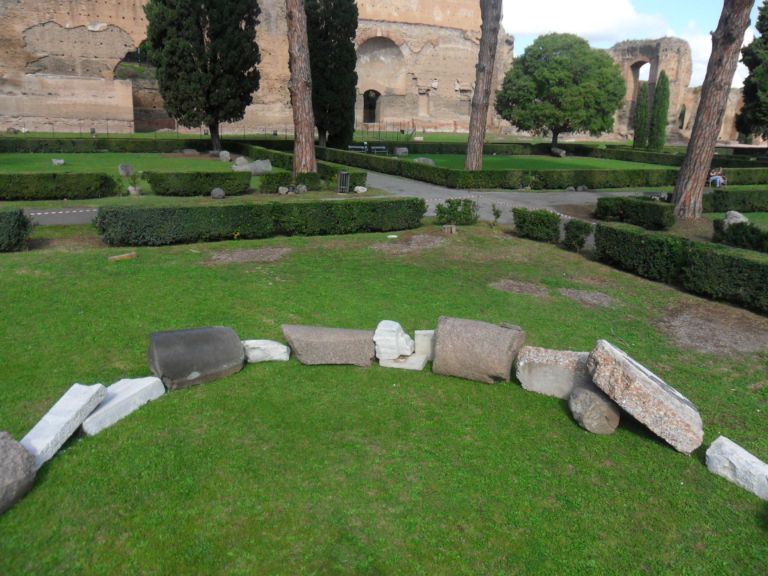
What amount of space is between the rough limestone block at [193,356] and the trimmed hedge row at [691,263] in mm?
6466

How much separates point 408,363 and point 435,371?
0.92 feet

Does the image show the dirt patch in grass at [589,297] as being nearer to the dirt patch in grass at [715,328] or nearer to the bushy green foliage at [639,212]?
the dirt patch in grass at [715,328]

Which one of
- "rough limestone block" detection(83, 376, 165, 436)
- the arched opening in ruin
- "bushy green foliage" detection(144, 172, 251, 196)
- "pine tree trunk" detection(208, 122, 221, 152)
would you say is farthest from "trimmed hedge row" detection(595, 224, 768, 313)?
the arched opening in ruin

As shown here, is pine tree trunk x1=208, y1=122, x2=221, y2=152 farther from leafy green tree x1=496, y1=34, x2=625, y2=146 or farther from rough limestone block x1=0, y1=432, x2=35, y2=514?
rough limestone block x1=0, y1=432, x2=35, y2=514

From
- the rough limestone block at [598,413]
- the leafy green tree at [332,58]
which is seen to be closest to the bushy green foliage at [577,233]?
the rough limestone block at [598,413]

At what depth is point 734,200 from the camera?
16984 millimetres

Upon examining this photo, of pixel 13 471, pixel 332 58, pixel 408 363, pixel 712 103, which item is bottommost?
pixel 408 363

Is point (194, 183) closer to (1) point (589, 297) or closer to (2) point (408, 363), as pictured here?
(1) point (589, 297)

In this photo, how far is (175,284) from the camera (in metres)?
8.05

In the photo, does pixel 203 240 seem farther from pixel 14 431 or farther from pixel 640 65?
pixel 640 65

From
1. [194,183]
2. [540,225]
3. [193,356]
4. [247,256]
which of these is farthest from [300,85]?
[193,356]

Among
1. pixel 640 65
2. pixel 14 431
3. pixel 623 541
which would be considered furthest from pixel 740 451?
pixel 640 65

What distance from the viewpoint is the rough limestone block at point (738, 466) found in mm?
4016

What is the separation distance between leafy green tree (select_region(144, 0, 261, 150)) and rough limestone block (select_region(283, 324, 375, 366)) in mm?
22178
